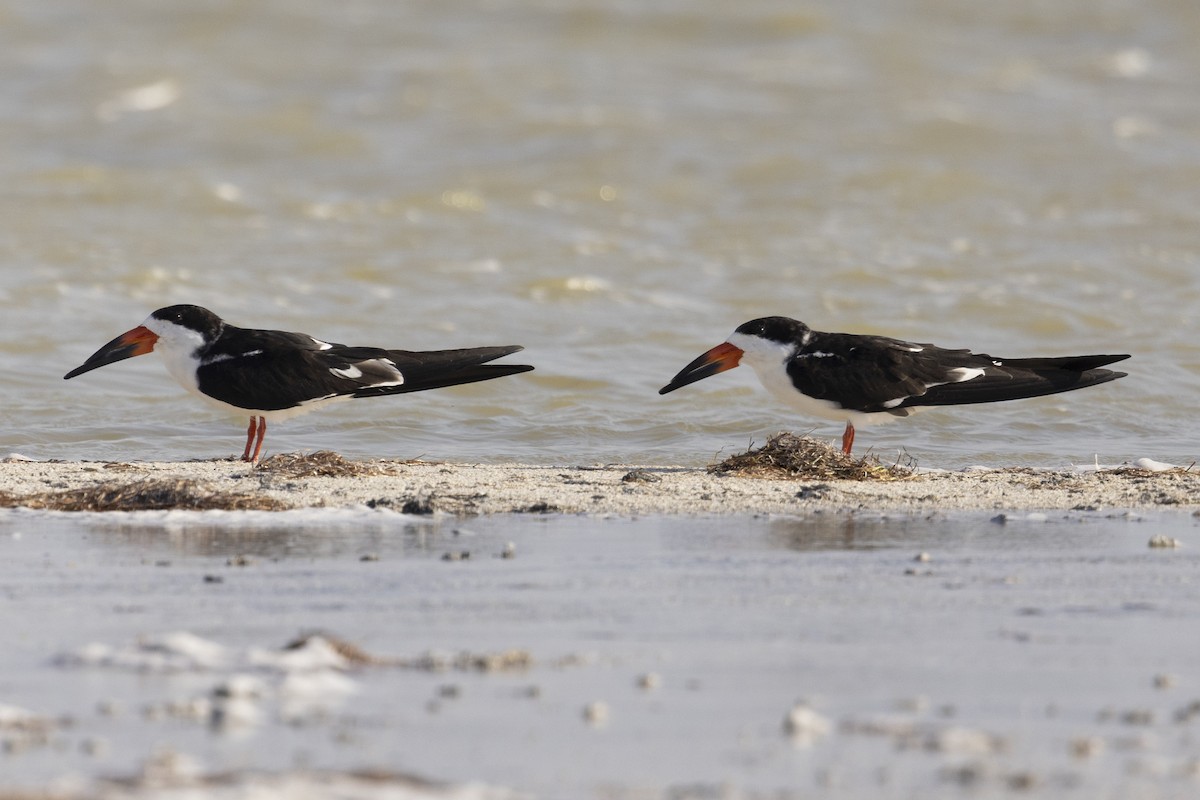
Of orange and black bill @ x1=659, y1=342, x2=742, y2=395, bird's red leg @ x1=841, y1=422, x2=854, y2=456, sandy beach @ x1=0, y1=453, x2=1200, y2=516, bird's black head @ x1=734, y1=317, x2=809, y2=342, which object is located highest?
bird's black head @ x1=734, y1=317, x2=809, y2=342

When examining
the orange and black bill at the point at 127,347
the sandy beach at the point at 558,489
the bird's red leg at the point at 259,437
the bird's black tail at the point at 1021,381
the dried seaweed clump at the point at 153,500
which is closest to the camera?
the dried seaweed clump at the point at 153,500

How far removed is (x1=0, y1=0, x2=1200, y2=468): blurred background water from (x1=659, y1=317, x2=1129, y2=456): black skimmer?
1.60 ft

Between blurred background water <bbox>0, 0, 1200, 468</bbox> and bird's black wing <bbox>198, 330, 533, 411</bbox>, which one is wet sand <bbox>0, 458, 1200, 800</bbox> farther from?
blurred background water <bbox>0, 0, 1200, 468</bbox>

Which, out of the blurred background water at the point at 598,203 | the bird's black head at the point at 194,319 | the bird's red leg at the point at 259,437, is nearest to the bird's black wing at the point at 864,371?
the blurred background water at the point at 598,203

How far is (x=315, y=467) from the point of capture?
6.95m

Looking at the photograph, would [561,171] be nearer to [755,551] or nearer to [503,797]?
[755,551]

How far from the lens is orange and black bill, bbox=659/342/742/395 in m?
8.51

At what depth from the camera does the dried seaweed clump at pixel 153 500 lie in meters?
6.02

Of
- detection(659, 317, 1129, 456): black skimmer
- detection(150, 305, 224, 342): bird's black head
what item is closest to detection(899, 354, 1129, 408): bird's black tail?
detection(659, 317, 1129, 456): black skimmer

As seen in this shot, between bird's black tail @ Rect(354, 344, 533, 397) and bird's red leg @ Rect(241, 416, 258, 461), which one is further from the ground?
bird's black tail @ Rect(354, 344, 533, 397)

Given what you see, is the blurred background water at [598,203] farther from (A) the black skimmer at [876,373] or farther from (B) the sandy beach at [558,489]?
(B) the sandy beach at [558,489]

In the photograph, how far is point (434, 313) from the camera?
12695 mm

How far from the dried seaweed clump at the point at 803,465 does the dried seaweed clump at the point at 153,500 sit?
2.18 m

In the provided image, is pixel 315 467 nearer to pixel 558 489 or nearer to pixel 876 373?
pixel 558 489
